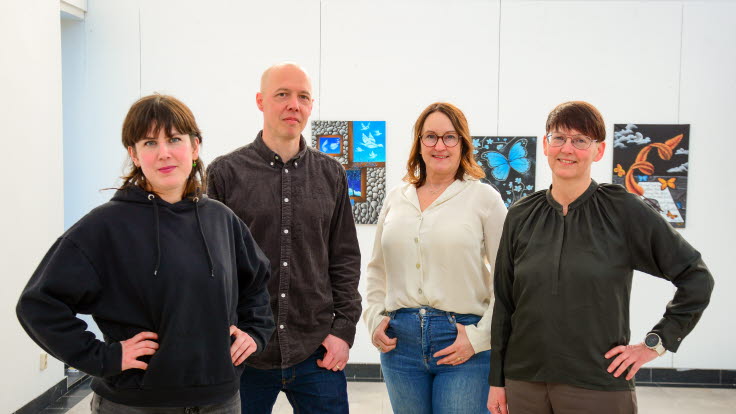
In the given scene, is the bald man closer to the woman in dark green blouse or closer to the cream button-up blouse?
the cream button-up blouse

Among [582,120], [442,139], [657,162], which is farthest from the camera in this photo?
[657,162]

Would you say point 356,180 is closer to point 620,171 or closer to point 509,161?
point 509,161

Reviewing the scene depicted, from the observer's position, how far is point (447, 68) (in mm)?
4559

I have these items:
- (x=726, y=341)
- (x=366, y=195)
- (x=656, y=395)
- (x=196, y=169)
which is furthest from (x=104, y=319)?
(x=726, y=341)

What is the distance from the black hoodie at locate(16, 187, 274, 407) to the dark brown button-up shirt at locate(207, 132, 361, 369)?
0.39m

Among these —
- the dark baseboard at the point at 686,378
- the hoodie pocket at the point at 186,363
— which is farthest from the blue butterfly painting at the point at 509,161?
the hoodie pocket at the point at 186,363

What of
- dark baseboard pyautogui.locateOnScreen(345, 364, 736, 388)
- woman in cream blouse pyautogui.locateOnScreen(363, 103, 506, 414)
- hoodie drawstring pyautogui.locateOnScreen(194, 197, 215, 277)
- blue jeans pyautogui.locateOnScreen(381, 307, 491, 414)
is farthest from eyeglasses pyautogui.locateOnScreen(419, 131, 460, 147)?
dark baseboard pyautogui.locateOnScreen(345, 364, 736, 388)

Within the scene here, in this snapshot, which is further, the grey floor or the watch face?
the grey floor

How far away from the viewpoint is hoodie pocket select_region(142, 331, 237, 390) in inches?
55.2

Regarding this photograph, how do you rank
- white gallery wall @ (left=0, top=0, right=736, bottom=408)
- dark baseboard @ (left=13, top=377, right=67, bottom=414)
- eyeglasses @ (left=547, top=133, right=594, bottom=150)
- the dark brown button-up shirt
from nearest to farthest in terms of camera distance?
eyeglasses @ (left=547, top=133, right=594, bottom=150)
the dark brown button-up shirt
dark baseboard @ (left=13, top=377, right=67, bottom=414)
white gallery wall @ (left=0, top=0, right=736, bottom=408)

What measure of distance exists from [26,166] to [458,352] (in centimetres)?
321

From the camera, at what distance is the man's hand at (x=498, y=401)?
1.83 m

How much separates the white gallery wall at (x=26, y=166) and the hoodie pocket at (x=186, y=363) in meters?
2.66

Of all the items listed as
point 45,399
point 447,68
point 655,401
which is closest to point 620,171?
point 447,68
